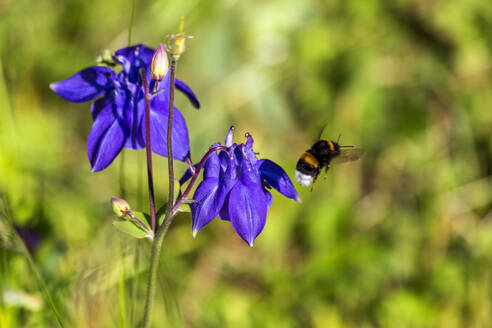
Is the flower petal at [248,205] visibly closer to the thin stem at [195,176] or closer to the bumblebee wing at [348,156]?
the thin stem at [195,176]

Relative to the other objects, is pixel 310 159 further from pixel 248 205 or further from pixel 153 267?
pixel 153 267

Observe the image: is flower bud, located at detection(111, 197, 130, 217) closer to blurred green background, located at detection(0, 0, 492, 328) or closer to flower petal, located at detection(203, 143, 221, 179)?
flower petal, located at detection(203, 143, 221, 179)

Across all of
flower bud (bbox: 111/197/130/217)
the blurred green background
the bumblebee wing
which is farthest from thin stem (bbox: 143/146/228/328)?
the blurred green background

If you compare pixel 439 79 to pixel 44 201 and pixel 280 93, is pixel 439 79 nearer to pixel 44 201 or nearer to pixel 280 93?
pixel 280 93

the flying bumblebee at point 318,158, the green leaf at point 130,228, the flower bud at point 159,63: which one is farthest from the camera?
the flying bumblebee at point 318,158

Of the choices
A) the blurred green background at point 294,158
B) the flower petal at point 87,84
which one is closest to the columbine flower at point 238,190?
the flower petal at point 87,84

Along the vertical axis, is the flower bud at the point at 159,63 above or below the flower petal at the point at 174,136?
above

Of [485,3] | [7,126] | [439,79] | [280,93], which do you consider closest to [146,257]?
[7,126]
